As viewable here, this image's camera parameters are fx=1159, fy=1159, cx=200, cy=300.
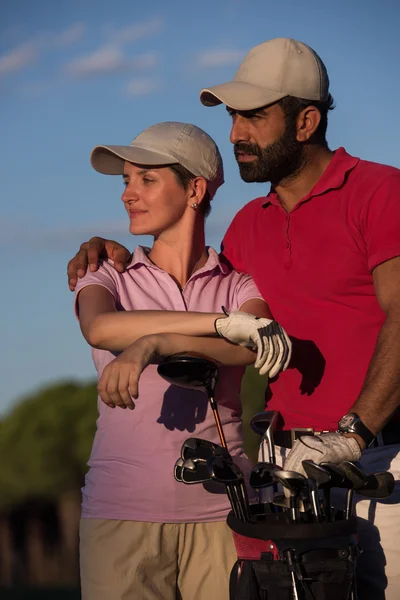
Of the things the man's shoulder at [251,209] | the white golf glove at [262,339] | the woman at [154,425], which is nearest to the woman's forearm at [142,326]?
the woman at [154,425]

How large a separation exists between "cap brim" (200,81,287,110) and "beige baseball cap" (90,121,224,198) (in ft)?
0.62

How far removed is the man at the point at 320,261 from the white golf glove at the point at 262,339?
31 cm

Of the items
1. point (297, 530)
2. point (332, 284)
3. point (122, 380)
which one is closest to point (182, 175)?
point (332, 284)

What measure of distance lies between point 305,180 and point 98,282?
0.93 metres

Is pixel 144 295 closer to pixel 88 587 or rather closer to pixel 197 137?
pixel 197 137

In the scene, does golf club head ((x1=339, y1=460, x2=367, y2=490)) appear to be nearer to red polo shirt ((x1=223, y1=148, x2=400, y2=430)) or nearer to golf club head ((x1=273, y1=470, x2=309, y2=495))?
golf club head ((x1=273, y1=470, x2=309, y2=495))

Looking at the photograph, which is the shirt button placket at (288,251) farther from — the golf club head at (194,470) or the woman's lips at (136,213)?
the golf club head at (194,470)

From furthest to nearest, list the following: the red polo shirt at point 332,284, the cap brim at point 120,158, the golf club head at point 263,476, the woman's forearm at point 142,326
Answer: the cap brim at point 120,158, the red polo shirt at point 332,284, the woman's forearm at point 142,326, the golf club head at point 263,476

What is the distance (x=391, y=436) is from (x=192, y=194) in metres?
1.21

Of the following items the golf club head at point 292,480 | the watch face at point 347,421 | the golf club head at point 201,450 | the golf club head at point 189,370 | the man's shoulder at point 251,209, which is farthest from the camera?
the man's shoulder at point 251,209

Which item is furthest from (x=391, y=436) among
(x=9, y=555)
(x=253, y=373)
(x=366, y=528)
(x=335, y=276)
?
(x=9, y=555)

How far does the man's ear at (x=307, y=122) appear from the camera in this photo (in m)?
4.60

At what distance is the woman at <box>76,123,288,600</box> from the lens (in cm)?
403

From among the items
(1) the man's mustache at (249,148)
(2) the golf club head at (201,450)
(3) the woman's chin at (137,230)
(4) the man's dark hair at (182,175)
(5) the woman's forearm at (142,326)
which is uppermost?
(1) the man's mustache at (249,148)
